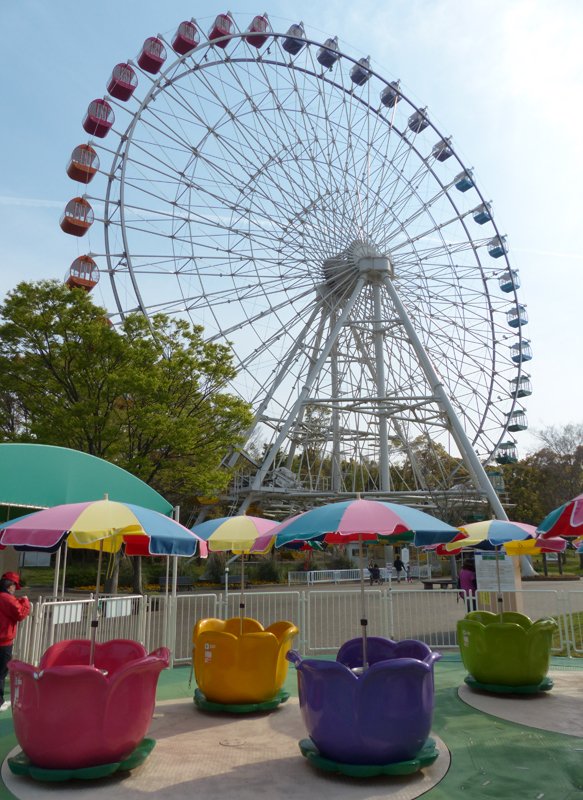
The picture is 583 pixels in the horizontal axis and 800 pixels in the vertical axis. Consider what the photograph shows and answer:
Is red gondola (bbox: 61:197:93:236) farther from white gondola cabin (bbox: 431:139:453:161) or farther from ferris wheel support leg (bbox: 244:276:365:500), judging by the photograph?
white gondola cabin (bbox: 431:139:453:161)

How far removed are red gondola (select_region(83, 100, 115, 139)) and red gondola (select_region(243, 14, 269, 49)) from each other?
689cm

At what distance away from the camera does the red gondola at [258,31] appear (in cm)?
2678

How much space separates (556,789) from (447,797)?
850 millimetres

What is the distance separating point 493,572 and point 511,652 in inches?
176

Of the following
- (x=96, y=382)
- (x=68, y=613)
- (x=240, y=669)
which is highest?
(x=96, y=382)

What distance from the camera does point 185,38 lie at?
25.1m

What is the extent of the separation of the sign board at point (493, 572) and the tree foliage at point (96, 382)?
9089 mm

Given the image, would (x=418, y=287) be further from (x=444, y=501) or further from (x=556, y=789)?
(x=556, y=789)

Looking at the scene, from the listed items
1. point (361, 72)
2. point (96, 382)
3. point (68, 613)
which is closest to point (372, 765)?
point (68, 613)

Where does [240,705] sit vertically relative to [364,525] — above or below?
below

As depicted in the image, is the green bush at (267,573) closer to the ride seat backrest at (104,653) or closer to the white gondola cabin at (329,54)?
the white gondola cabin at (329,54)

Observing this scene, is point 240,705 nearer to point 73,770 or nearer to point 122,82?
point 73,770

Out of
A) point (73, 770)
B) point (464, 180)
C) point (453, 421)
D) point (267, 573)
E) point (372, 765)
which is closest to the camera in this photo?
point (73, 770)

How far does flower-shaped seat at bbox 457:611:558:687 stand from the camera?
25.7 ft
